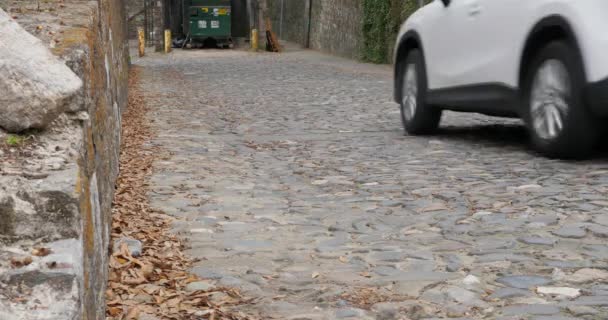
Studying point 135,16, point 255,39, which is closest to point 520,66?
point 255,39

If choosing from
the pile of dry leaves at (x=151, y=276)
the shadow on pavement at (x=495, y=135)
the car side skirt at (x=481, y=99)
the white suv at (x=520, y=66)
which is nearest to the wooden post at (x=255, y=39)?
the shadow on pavement at (x=495, y=135)

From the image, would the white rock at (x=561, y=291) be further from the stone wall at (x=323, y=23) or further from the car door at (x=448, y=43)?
the stone wall at (x=323, y=23)

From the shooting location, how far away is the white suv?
6.48 metres

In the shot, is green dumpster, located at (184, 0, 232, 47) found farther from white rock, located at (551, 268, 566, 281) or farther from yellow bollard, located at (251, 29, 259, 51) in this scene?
white rock, located at (551, 268, 566, 281)

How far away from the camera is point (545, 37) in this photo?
279 inches

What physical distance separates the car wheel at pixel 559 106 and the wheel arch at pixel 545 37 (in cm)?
6

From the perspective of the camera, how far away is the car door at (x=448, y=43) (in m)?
8.30

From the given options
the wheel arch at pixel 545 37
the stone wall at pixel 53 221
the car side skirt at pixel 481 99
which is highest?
the wheel arch at pixel 545 37

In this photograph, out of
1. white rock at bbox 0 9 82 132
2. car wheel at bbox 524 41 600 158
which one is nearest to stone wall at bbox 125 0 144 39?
car wheel at bbox 524 41 600 158

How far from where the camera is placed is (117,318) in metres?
3.44

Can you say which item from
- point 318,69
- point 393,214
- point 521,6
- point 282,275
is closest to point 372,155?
point 521,6

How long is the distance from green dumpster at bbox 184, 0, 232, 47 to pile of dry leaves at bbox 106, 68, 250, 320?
3360 centimetres

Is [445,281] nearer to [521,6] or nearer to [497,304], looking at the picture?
[497,304]

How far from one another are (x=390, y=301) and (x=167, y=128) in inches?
269
